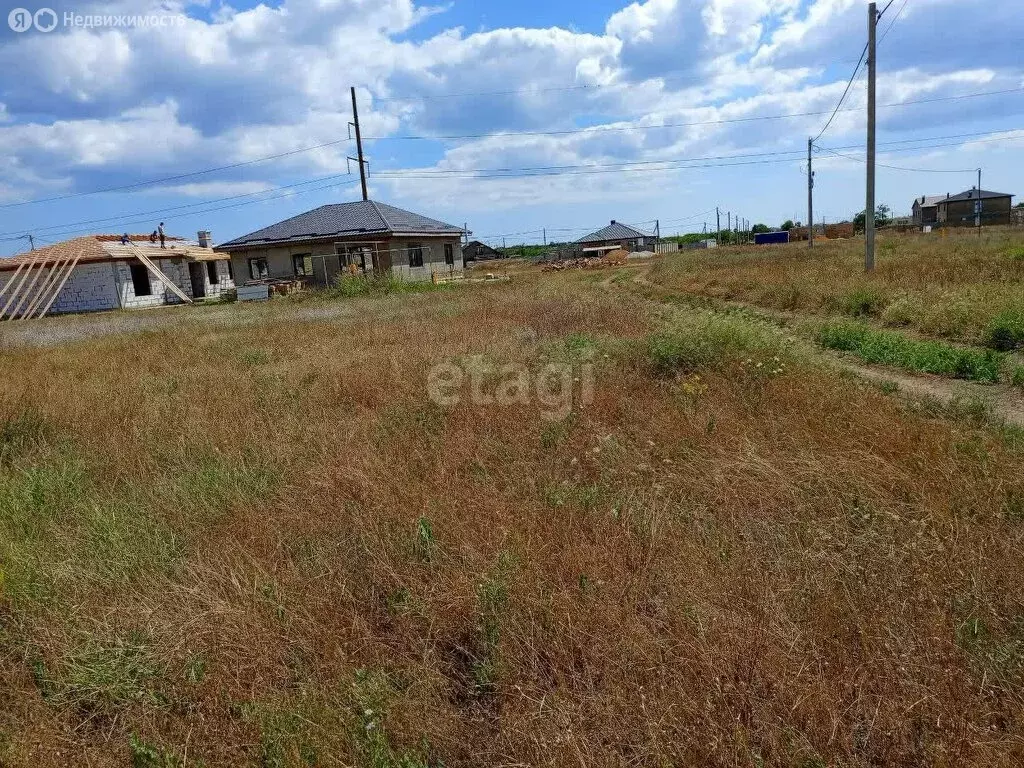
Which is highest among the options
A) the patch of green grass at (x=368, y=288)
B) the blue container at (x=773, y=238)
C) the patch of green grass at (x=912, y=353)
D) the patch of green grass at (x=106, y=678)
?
the blue container at (x=773, y=238)

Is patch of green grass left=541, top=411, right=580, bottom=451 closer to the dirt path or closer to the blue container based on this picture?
the dirt path

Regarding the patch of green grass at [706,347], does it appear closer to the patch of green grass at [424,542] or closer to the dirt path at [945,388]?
the dirt path at [945,388]

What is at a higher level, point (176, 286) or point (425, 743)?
point (176, 286)

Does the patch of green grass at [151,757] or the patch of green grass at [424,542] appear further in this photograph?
the patch of green grass at [424,542]

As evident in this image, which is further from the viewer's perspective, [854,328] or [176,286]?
[176,286]

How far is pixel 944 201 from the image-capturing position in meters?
65.4

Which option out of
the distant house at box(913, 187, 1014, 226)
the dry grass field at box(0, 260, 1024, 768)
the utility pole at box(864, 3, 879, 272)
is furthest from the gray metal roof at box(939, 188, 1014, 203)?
the dry grass field at box(0, 260, 1024, 768)

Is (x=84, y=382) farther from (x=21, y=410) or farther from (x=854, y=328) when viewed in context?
(x=854, y=328)

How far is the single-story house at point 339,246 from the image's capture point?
1100 inches

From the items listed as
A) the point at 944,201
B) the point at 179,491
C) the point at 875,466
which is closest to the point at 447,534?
the point at 179,491

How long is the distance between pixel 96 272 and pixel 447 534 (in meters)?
29.1

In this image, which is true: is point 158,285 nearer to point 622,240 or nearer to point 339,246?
point 339,246

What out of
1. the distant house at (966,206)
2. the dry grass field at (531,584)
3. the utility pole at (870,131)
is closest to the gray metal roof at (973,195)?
the distant house at (966,206)

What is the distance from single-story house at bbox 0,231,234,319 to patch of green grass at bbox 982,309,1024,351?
28.3 meters
